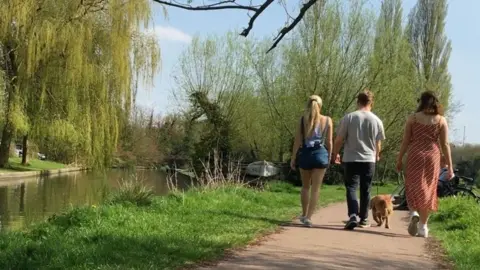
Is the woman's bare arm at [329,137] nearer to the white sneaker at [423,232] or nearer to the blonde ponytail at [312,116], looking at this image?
the blonde ponytail at [312,116]

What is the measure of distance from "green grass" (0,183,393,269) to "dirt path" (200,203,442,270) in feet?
1.24

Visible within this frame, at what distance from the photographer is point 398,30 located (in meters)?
27.2

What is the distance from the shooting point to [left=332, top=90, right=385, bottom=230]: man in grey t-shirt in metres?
7.89

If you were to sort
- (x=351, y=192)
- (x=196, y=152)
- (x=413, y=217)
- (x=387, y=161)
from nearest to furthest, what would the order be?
(x=413, y=217), (x=351, y=192), (x=387, y=161), (x=196, y=152)

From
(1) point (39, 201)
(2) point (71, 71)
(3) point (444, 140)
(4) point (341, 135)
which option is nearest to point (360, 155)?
(4) point (341, 135)

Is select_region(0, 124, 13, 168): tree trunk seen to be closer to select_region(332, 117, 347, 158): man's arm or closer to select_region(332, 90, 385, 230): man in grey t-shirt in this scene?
select_region(332, 117, 347, 158): man's arm

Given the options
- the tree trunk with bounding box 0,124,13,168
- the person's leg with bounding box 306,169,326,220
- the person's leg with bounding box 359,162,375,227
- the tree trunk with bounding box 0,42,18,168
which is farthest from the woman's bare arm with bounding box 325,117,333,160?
the tree trunk with bounding box 0,124,13,168

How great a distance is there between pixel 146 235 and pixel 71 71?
692 inches

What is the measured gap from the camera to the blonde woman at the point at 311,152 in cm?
817

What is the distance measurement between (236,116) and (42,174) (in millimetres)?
14292

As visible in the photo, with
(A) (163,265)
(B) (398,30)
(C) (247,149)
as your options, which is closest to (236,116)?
(C) (247,149)

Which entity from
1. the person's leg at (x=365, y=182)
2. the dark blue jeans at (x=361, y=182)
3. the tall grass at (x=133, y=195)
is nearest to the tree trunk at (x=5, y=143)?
the tall grass at (x=133, y=195)

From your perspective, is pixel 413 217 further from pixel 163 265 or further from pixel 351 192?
pixel 163 265

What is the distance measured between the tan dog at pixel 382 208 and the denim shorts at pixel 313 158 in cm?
86
